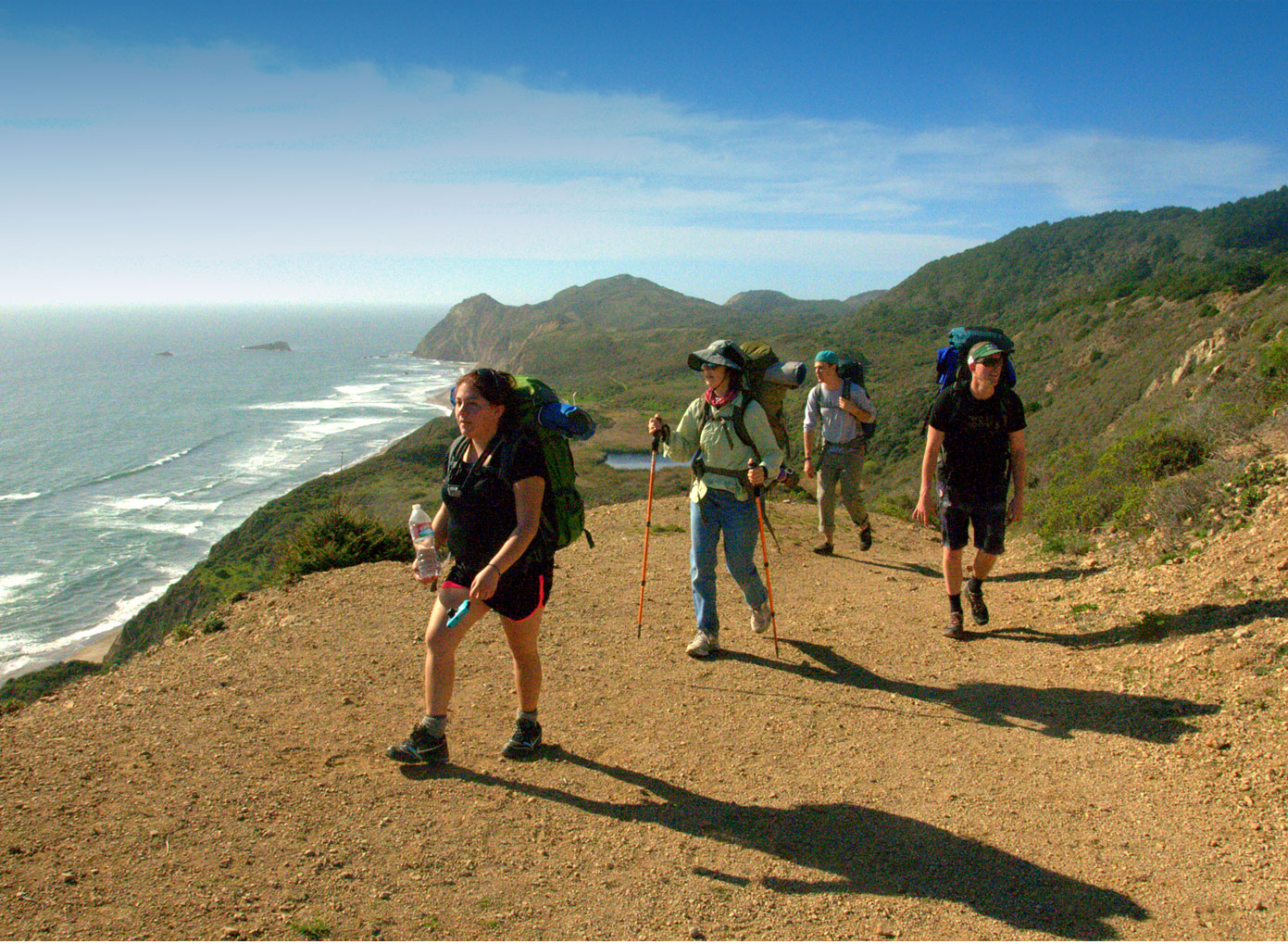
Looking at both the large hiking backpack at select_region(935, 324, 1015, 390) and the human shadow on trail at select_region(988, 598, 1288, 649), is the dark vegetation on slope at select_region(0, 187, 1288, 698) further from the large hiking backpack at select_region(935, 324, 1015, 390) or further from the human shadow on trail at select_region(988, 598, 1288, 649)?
the large hiking backpack at select_region(935, 324, 1015, 390)

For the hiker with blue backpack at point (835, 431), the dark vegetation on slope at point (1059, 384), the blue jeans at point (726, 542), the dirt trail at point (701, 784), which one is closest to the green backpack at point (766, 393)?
the blue jeans at point (726, 542)

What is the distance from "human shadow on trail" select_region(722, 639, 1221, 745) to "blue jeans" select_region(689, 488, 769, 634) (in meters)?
0.56

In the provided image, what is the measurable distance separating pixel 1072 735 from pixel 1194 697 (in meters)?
0.80

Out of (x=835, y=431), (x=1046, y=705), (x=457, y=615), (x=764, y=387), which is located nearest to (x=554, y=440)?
(x=457, y=615)

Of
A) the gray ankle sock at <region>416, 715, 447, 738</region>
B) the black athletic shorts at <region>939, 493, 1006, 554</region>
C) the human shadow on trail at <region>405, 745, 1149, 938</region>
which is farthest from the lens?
the black athletic shorts at <region>939, 493, 1006, 554</region>

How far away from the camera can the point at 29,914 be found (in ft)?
9.34

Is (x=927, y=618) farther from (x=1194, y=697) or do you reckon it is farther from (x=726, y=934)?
(x=726, y=934)

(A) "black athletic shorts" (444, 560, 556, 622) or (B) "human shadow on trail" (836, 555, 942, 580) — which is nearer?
(A) "black athletic shorts" (444, 560, 556, 622)

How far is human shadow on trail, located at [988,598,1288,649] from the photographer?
5.07 metres

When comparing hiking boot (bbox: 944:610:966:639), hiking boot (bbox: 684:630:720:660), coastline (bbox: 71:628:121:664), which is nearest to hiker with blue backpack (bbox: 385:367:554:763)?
hiking boot (bbox: 684:630:720:660)

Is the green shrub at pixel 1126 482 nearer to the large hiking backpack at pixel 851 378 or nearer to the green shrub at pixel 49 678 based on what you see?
the large hiking backpack at pixel 851 378

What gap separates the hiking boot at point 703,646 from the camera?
5699mm

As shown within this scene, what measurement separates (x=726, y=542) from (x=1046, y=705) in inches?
87.6

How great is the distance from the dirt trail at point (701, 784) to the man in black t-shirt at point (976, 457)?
995 mm
